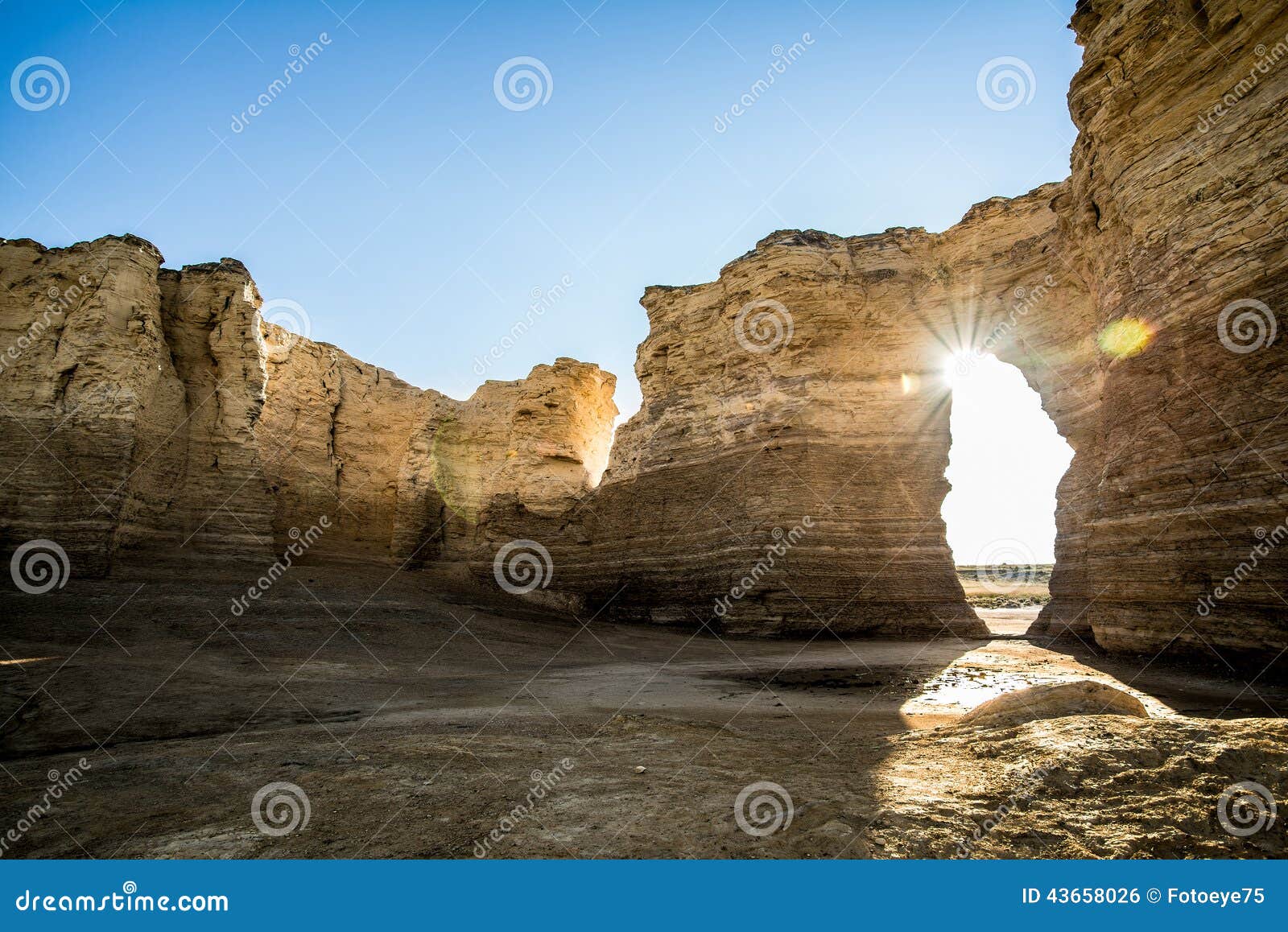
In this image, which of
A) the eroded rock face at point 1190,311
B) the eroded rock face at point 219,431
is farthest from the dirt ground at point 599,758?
the eroded rock face at point 219,431

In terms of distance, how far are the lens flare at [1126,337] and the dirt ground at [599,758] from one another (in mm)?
5515

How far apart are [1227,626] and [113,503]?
967 inches

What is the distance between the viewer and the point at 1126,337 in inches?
438

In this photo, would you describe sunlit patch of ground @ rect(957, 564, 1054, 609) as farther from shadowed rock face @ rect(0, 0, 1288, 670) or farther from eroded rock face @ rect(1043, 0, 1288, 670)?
eroded rock face @ rect(1043, 0, 1288, 670)

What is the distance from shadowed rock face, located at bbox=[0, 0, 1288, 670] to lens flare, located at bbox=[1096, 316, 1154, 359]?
0.09 metres

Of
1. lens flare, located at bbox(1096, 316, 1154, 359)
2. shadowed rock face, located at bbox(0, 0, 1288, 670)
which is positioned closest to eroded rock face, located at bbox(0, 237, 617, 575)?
shadowed rock face, located at bbox(0, 0, 1288, 670)

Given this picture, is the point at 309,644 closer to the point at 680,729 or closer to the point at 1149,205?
the point at 680,729

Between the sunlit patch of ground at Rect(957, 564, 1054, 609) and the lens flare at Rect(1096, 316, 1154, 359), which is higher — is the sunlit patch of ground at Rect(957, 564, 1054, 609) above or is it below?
above

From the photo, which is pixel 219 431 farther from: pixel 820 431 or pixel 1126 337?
pixel 1126 337

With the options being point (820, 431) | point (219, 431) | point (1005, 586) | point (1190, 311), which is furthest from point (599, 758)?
point (1005, 586)

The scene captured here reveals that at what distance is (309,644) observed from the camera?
504 inches

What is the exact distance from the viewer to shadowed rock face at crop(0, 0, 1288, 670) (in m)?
8.98

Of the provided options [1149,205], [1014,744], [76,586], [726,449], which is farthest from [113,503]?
[1149,205]

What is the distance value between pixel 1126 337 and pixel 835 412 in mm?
8960
